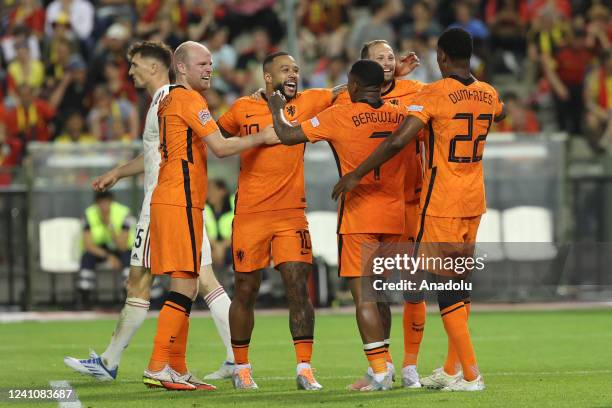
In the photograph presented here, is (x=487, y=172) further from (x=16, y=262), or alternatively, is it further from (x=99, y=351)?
(x=99, y=351)

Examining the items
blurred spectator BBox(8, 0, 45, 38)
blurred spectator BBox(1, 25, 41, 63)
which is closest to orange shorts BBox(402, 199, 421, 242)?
blurred spectator BBox(1, 25, 41, 63)

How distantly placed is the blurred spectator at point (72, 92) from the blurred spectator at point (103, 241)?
388cm

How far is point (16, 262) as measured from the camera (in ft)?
62.5

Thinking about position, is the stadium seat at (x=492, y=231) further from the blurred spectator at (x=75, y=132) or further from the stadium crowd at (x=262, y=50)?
the blurred spectator at (x=75, y=132)

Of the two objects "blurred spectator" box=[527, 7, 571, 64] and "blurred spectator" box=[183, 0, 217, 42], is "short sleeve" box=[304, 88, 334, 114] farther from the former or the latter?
"blurred spectator" box=[183, 0, 217, 42]

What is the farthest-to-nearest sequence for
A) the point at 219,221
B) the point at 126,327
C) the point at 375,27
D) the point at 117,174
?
1. the point at 375,27
2. the point at 219,221
3. the point at 117,174
4. the point at 126,327

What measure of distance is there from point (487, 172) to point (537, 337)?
17.6 ft

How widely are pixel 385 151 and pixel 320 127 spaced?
0.52m

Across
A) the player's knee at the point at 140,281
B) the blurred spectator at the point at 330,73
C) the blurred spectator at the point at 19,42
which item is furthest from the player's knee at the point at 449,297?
the blurred spectator at the point at 19,42

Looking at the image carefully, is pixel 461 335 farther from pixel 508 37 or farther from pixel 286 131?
pixel 508 37

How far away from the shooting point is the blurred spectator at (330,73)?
2197 centimetres

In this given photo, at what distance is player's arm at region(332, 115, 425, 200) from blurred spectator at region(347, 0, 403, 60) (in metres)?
13.2

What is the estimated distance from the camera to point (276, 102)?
9.65 m

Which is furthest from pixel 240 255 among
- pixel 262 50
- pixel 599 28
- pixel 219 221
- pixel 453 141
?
pixel 599 28
